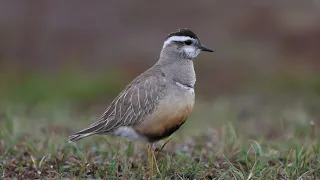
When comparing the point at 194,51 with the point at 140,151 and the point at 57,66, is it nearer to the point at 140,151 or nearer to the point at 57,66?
the point at 140,151

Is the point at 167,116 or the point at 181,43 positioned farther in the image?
the point at 181,43

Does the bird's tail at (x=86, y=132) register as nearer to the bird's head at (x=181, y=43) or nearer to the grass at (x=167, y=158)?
the grass at (x=167, y=158)

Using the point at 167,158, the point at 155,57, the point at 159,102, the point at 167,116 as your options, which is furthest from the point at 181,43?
the point at 155,57

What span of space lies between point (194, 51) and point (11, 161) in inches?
86.7

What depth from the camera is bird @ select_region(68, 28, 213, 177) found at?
6.85 metres

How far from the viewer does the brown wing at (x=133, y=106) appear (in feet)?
22.8

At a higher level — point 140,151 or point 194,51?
point 194,51

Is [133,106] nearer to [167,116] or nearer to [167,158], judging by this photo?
[167,116]

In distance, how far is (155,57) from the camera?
18.0 metres

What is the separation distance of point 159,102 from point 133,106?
1.02ft

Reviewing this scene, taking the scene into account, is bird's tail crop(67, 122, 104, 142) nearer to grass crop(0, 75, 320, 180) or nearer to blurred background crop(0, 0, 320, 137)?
grass crop(0, 75, 320, 180)

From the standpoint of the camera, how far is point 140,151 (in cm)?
789

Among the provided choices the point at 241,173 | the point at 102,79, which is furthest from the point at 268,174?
the point at 102,79

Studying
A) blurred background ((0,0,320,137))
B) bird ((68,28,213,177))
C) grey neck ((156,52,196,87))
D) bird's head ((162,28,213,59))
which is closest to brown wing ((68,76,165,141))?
bird ((68,28,213,177))
